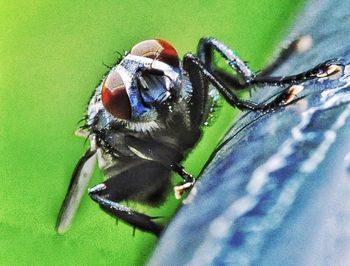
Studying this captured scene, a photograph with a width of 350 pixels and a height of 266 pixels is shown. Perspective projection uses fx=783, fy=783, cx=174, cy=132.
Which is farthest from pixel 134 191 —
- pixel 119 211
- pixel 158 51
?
pixel 158 51

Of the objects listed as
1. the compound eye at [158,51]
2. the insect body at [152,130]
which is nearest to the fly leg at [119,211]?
the insect body at [152,130]

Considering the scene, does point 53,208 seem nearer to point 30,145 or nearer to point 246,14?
point 30,145

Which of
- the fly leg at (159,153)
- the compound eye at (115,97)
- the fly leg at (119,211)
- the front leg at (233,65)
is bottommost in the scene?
the fly leg at (119,211)

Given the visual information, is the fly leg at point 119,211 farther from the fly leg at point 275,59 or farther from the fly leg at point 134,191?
the fly leg at point 275,59

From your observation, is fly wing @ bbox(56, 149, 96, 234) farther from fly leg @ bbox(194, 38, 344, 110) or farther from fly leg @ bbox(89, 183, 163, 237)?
fly leg @ bbox(194, 38, 344, 110)

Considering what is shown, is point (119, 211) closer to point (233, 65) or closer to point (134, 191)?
point (134, 191)

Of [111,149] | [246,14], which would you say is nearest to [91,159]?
[111,149]

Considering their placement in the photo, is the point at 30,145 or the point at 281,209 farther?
the point at 30,145
